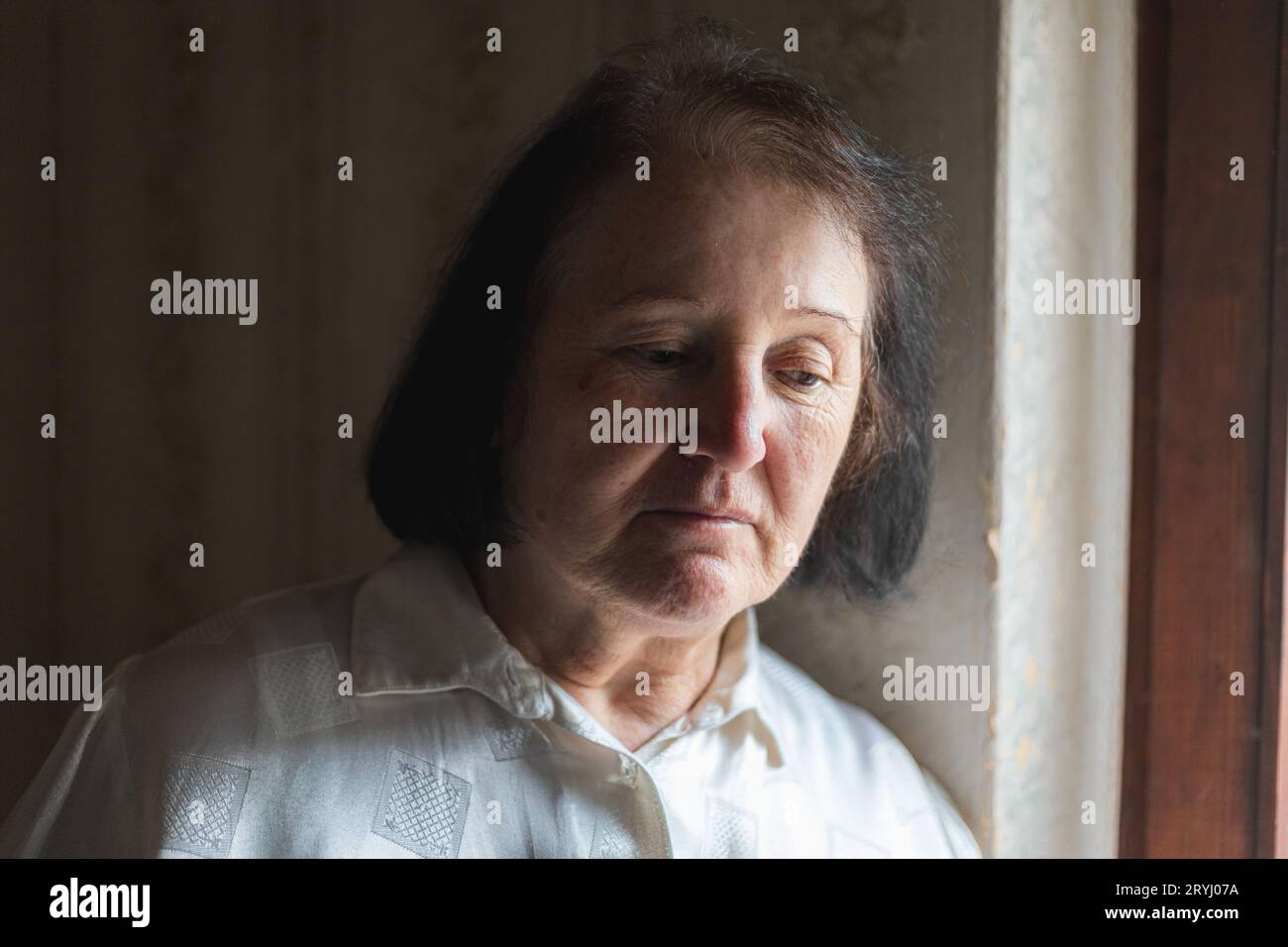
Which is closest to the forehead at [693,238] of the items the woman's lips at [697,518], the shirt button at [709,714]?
the woman's lips at [697,518]

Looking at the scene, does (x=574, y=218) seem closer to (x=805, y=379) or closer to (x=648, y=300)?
(x=648, y=300)

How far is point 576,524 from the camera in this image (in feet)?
2.66

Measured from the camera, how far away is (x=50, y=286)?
2.66ft

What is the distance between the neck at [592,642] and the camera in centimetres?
85

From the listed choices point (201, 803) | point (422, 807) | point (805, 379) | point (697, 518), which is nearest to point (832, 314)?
point (805, 379)

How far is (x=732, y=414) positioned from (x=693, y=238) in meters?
0.14

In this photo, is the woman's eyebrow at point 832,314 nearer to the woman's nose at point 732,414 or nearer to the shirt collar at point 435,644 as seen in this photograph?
the woman's nose at point 732,414

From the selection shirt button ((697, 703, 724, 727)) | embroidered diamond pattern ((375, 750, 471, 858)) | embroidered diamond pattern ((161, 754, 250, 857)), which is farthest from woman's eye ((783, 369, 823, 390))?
embroidered diamond pattern ((161, 754, 250, 857))

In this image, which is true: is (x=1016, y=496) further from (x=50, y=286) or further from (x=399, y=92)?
(x=50, y=286)

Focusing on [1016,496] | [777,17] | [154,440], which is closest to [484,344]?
[154,440]

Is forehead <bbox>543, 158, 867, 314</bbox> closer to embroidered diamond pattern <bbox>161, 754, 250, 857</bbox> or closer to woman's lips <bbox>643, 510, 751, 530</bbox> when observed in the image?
woman's lips <bbox>643, 510, 751, 530</bbox>

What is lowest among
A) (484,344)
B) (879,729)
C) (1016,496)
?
(879,729)

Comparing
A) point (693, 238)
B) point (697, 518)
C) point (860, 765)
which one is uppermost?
point (693, 238)

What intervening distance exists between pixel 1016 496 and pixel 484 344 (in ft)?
1.65
